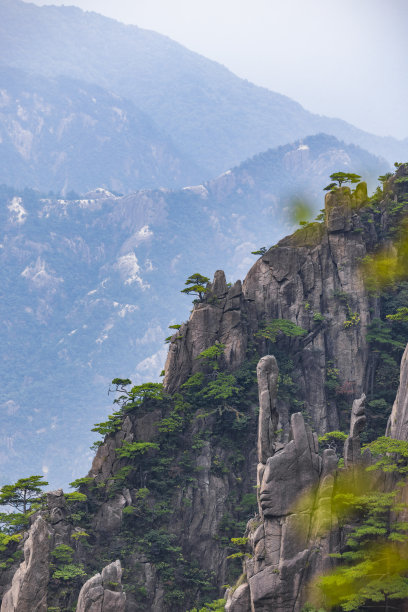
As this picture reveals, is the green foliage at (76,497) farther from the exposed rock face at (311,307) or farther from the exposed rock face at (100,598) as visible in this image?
the exposed rock face at (311,307)

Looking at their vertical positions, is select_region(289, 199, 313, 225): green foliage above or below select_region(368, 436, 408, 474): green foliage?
above

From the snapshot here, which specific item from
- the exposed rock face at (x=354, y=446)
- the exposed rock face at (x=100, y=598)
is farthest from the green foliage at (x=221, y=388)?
the exposed rock face at (x=100, y=598)

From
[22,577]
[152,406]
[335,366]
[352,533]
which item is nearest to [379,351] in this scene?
[335,366]

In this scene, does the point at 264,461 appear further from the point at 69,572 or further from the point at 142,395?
the point at 142,395

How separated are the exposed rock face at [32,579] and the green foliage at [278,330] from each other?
2009 cm

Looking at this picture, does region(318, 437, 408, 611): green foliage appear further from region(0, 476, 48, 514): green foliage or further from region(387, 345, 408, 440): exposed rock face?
region(0, 476, 48, 514): green foliage

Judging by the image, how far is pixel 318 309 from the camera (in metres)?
60.9

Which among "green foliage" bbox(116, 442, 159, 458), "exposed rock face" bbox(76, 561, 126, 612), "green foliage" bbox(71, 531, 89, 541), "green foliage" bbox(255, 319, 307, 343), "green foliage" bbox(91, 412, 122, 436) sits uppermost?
"green foliage" bbox(255, 319, 307, 343)

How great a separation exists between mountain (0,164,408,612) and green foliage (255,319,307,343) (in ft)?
0.39

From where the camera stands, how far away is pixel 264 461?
137 ft

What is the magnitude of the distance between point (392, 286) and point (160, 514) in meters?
23.2

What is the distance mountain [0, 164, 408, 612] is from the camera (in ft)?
124

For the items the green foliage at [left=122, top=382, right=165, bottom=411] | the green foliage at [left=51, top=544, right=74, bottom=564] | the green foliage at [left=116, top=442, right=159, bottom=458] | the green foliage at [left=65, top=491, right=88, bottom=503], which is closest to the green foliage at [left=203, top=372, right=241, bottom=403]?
the green foliage at [left=122, top=382, right=165, bottom=411]

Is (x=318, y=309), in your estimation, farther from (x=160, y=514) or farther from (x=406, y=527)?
(x=406, y=527)
